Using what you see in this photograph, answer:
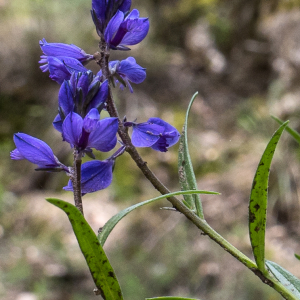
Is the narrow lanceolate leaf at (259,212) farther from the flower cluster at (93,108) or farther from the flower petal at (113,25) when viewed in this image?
the flower petal at (113,25)

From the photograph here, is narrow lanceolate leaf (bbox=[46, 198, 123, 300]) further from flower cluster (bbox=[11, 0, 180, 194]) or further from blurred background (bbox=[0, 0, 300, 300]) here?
blurred background (bbox=[0, 0, 300, 300])

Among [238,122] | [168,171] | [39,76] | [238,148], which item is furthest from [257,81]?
[39,76]

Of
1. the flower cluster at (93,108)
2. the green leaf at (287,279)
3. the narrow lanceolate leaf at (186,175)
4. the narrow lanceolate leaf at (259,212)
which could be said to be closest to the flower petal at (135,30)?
the flower cluster at (93,108)

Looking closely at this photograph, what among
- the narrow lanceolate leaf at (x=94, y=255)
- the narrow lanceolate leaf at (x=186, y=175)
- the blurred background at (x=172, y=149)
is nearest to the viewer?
the narrow lanceolate leaf at (x=94, y=255)

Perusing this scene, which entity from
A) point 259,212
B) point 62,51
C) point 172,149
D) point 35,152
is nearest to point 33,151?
point 35,152

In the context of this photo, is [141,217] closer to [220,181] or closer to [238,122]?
[220,181]

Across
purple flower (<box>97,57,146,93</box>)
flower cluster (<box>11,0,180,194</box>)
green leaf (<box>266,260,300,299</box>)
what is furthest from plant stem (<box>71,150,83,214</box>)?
green leaf (<box>266,260,300,299</box>)
